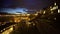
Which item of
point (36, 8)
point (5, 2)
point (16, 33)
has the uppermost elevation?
point (5, 2)

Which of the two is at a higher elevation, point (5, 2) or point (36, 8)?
point (5, 2)

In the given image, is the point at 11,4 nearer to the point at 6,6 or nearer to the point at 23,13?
the point at 6,6

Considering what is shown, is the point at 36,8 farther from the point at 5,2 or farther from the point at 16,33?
the point at 16,33

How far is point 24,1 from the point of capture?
70.9 inches

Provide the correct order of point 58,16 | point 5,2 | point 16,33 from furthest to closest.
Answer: point 5,2 < point 58,16 < point 16,33

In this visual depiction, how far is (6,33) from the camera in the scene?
2.29 feet

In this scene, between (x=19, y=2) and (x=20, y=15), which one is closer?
(x=19, y=2)

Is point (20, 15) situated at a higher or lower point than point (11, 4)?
lower

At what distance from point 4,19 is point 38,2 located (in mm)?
733

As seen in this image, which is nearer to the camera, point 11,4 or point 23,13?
point 11,4

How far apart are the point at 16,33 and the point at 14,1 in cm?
119

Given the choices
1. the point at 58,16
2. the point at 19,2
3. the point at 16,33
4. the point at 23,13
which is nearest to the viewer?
the point at 16,33

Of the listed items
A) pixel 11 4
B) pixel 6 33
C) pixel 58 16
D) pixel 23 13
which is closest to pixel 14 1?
pixel 11 4

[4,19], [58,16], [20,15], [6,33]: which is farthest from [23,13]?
[6,33]
